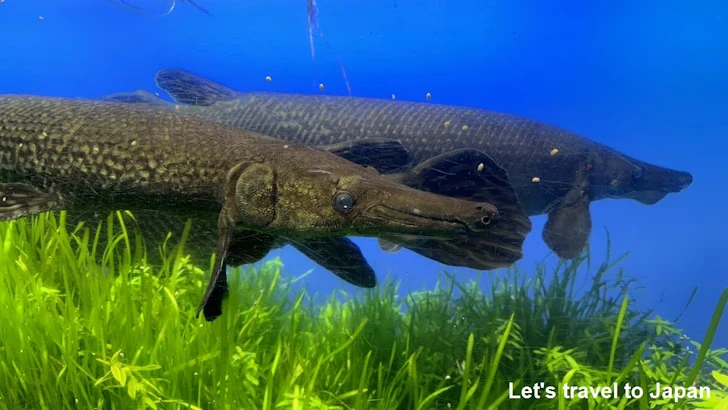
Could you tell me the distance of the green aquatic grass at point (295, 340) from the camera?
2.41 metres

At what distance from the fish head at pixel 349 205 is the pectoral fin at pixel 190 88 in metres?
2.52

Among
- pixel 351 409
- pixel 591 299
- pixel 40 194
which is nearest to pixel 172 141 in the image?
pixel 40 194

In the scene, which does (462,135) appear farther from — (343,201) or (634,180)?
(343,201)

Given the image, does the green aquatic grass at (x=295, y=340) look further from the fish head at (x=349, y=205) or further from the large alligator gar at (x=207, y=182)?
the fish head at (x=349, y=205)

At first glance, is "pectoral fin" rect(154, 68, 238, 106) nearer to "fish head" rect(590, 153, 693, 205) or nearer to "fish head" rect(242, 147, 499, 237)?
"fish head" rect(242, 147, 499, 237)

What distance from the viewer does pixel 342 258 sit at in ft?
10.4

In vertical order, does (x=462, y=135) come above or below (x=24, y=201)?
above

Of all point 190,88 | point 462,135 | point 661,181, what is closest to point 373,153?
point 462,135

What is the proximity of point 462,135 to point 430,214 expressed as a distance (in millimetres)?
2642

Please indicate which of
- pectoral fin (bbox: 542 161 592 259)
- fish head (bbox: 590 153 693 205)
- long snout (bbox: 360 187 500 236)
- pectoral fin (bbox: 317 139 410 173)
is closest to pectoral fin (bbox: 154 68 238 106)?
pectoral fin (bbox: 317 139 410 173)

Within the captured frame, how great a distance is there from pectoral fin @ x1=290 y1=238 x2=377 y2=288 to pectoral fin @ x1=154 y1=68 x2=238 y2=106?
7.97ft

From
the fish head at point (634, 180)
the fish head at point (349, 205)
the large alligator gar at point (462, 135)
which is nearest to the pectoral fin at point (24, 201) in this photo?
the fish head at point (349, 205)

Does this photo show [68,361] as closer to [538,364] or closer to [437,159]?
[437,159]

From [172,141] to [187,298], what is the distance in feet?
3.67
